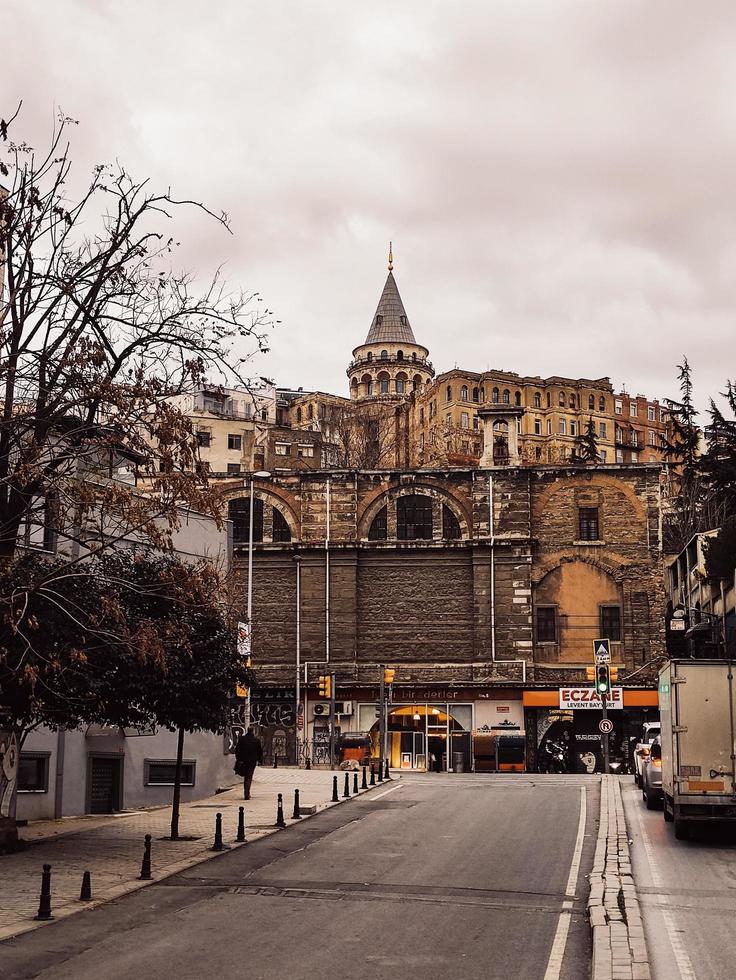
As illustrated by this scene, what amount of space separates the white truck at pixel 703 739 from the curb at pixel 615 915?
4.70 feet

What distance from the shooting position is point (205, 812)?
82.4ft

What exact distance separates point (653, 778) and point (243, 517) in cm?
3435

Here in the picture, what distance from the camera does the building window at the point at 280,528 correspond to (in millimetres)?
56125

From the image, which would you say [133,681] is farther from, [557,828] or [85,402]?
[557,828]

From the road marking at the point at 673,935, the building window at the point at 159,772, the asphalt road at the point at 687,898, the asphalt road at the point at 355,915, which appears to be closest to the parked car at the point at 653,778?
the asphalt road at the point at 687,898

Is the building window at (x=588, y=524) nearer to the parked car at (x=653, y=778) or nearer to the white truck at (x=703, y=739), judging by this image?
the parked car at (x=653, y=778)

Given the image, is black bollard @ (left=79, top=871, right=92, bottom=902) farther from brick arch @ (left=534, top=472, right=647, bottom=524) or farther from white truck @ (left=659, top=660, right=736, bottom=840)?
brick arch @ (left=534, top=472, right=647, bottom=524)

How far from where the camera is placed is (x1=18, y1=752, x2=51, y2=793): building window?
23516mm

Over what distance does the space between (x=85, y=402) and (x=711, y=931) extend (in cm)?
1065

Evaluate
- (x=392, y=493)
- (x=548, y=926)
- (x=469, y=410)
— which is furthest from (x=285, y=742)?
(x=469, y=410)

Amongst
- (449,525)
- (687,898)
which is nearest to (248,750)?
(687,898)

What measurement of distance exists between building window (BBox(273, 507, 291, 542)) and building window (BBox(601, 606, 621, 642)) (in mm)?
15435

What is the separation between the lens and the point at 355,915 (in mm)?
13656

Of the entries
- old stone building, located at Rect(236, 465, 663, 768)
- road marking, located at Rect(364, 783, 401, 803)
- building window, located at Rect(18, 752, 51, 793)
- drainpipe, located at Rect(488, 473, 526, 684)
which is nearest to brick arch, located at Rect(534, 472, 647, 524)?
old stone building, located at Rect(236, 465, 663, 768)
